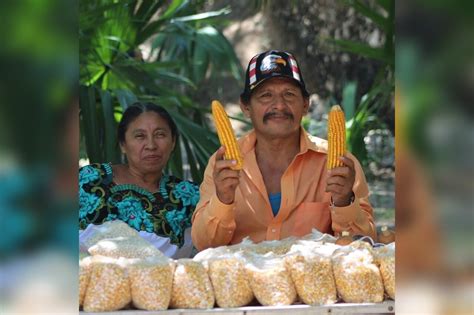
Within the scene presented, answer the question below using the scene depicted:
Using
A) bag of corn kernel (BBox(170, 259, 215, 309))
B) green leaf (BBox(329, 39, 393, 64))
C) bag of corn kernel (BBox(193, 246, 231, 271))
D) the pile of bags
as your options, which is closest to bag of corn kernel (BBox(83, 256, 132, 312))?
the pile of bags

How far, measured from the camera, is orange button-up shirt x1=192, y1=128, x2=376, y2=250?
11.6ft

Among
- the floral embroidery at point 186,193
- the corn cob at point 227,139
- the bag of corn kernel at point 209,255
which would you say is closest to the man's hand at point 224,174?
the corn cob at point 227,139

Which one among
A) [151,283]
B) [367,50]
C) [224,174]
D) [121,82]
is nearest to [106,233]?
[224,174]

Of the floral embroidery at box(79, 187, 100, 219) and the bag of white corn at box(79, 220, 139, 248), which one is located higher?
the floral embroidery at box(79, 187, 100, 219)

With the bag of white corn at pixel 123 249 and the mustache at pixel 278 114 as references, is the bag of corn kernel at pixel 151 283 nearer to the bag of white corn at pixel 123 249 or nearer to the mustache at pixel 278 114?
the bag of white corn at pixel 123 249

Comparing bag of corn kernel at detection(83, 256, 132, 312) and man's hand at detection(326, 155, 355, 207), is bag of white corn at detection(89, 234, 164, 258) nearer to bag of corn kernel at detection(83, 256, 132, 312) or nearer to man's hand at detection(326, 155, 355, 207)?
bag of corn kernel at detection(83, 256, 132, 312)

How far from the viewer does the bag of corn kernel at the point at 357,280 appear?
8.61 ft

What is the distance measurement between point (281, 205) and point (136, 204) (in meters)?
0.67

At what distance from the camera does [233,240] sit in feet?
12.1

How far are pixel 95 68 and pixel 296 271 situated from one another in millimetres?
3510

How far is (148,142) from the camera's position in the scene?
4156 millimetres

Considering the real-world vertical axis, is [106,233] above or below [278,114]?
below

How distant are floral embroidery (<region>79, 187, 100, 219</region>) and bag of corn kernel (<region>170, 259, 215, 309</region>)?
4.30ft

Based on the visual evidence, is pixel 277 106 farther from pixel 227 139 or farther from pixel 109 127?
pixel 109 127
